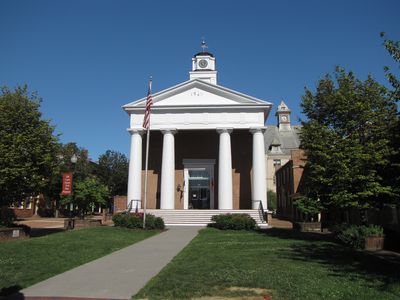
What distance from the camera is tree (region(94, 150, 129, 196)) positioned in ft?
205

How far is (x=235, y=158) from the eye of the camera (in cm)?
3712

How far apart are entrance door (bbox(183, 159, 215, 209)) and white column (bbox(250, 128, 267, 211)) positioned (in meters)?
5.76

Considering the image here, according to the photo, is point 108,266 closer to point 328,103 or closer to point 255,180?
point 328,103

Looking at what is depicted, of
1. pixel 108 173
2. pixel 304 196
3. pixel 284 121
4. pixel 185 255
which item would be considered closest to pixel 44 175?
pixel 185 255

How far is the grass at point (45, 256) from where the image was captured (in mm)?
8981

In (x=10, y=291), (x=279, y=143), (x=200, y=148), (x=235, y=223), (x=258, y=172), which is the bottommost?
(x=10, y=291)

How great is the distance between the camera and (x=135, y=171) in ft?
109

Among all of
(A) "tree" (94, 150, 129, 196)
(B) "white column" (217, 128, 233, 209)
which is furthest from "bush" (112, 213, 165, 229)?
(A) "tree" (94, 150, 129, 196)

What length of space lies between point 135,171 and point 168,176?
9.89 ft

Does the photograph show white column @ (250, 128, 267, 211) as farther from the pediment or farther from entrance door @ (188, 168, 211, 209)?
entrance door @ (188, 168, 211, 209)

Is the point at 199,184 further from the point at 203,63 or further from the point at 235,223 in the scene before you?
the point at 203,63

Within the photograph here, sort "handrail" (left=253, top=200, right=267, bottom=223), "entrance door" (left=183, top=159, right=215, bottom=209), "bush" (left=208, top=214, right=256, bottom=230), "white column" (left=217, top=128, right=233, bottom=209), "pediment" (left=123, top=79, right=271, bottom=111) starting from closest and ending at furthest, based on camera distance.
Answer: "bush" (left=208, top=214, right=256, bottom=230) → "handrail" (left=253, top=200, right=267, bottom=223) → "white column" (left=217, top=128, right=233, bottom=209) → "pediment" (left=123, top=79, right=271, bottom=111) → "entrance door" (left=183, top=159, right=215, bottom=209)

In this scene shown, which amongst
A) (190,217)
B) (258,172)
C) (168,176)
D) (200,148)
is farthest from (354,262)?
(200,148)

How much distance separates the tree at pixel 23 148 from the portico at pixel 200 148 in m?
14.3
